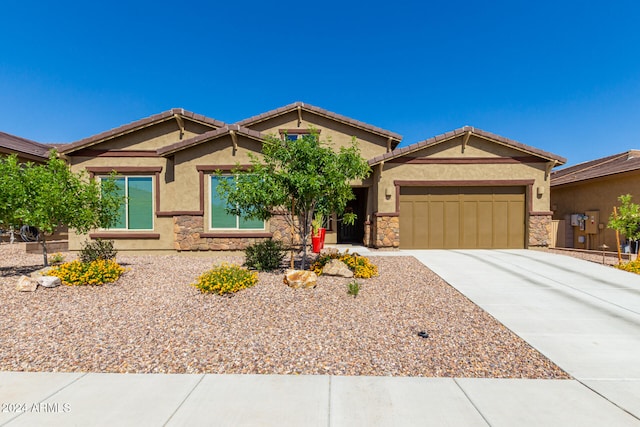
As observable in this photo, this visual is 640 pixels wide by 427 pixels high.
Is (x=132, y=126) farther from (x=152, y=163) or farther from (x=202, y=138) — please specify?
(x=202, y=138)

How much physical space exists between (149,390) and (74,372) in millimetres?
1221

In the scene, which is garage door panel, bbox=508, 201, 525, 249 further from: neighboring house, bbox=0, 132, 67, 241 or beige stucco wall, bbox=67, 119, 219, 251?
neighboring house, bbox=0, 132, 67, 241

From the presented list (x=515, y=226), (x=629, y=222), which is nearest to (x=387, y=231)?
(x=515, y=226)

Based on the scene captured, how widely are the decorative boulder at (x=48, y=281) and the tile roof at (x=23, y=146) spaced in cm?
1148

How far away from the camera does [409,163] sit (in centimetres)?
1300

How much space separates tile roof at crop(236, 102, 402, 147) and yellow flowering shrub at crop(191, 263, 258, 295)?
33.5 feet

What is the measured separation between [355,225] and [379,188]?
140 inches

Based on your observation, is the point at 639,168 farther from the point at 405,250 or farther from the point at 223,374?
the point at 223,374

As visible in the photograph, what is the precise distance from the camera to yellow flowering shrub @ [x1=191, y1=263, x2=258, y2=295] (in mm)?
6418

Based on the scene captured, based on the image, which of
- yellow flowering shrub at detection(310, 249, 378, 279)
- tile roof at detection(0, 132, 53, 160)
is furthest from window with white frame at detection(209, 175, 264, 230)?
tile roof at detection(0, 132, 53, 160)

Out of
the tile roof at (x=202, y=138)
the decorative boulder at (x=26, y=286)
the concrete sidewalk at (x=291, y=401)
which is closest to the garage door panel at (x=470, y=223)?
the tile roof at (x=202, y=138)

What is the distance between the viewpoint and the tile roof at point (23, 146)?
14280 millimetres

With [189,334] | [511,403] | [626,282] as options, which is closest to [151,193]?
[189,334]

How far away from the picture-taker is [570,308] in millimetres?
5848
